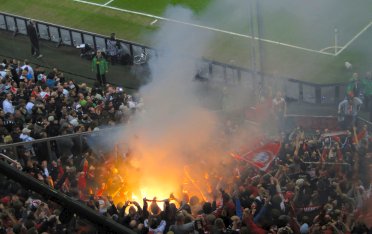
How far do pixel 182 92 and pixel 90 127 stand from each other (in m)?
2.80

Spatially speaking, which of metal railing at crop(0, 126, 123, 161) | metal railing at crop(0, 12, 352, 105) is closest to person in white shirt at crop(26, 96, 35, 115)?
metal railing at crop(0, 126, 123, 161)

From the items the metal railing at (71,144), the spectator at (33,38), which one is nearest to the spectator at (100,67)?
the spectator at (33,38)

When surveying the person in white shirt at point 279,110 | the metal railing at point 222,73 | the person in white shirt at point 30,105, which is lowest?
the person in white shirt at point 279,110

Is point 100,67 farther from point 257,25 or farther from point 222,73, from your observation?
point 257,25

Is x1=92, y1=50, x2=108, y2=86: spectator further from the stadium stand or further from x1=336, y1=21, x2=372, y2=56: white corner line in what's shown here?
x1=336, y1=21, x2=372, y2=56: white corner line

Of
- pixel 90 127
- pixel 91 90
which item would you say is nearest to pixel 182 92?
pixel 91 90

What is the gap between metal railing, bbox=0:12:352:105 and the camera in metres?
12.6

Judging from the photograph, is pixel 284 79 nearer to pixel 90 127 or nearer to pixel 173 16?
pixel 90 127

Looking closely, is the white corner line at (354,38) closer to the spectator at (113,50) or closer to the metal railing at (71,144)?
the spectator at (113,50)

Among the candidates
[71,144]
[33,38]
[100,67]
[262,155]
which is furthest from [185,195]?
[33,38]

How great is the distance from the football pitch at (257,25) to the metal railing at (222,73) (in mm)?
1459

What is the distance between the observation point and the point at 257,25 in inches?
597

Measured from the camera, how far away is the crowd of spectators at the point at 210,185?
6.95 meters

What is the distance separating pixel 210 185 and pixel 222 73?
4753 millimetres
